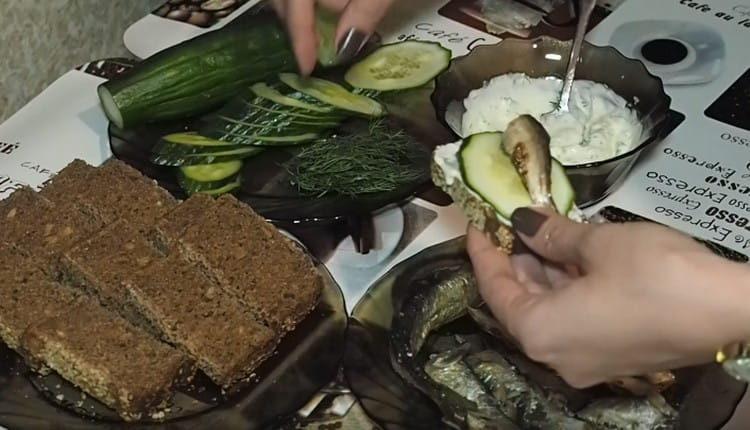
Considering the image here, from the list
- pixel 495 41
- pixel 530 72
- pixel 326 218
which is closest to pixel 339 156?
pixel 326 218

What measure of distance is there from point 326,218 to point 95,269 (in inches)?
9.9

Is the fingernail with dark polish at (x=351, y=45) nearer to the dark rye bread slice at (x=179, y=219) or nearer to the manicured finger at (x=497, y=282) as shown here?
the dark rye bread slice at (x=179, y=219)

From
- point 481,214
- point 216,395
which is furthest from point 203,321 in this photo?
point 481,214

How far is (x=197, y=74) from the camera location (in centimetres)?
140

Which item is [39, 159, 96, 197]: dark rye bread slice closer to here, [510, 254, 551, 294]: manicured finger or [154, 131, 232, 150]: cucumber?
[154, 131, 232, 150]: cucumber

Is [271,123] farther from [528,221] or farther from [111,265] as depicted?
[528,221]

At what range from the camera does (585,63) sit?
1.36 m

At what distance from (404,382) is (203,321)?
21 centimetres

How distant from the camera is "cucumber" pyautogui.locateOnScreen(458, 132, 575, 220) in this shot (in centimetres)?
99

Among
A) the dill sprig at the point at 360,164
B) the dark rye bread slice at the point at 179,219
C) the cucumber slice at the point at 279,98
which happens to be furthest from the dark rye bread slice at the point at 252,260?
the cucumber slice at the point at 279,98

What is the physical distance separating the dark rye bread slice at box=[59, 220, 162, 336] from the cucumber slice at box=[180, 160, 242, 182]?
0.14 metres

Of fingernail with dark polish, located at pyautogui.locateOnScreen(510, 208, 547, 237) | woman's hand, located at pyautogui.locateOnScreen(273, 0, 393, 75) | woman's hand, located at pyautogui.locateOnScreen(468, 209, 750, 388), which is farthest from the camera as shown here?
woman's hand, located at pyautogui.locateOnScreen(273, 0, 393, 75)

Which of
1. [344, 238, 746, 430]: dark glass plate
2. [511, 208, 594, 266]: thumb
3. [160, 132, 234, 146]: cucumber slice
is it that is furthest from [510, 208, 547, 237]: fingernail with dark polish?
[160, 132, 234, 146]: cucumber slice

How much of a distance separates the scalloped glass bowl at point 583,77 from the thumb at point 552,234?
0.28 m
